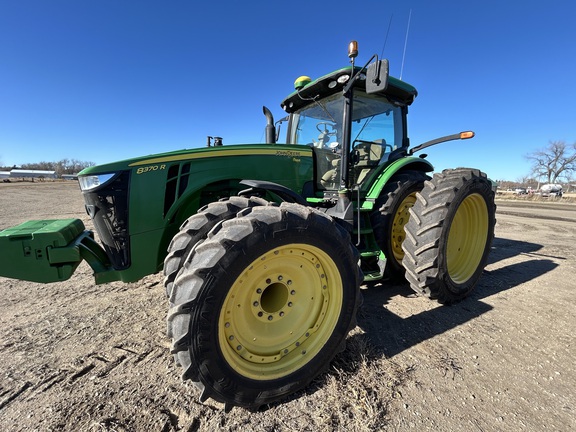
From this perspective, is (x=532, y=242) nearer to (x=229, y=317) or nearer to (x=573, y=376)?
(x=573, y=376)

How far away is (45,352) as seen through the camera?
7.69 feet

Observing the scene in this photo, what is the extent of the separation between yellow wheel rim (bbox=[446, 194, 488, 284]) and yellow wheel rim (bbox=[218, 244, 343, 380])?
7.17 feet

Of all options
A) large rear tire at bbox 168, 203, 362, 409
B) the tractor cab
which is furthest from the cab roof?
large rear tire at bbox 168, 203, 362, 409

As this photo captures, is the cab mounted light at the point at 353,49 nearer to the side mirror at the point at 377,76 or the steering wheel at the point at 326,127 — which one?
the side mirror at the point at 377,76

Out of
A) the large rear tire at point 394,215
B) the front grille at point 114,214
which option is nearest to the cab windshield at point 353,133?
the large rear tire at point 394,215

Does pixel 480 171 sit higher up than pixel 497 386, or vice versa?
pixel 480 171

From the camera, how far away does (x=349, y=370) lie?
2.10 metres

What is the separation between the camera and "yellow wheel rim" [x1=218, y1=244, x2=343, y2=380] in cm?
182

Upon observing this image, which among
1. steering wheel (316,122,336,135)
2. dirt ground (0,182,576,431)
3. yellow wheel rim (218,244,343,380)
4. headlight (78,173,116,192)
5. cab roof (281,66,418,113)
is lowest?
dirt ground (0,182,576,431)

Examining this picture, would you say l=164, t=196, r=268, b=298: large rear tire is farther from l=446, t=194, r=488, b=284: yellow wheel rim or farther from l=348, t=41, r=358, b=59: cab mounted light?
l=446, t=194, r=488, b=284: yellow wheel rim

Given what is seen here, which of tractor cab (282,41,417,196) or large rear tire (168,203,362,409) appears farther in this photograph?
tractor cab (282,41,417,196)

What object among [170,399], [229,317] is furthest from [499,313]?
[170,399]

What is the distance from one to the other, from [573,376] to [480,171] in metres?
2.15

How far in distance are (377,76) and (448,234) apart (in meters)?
1.70
